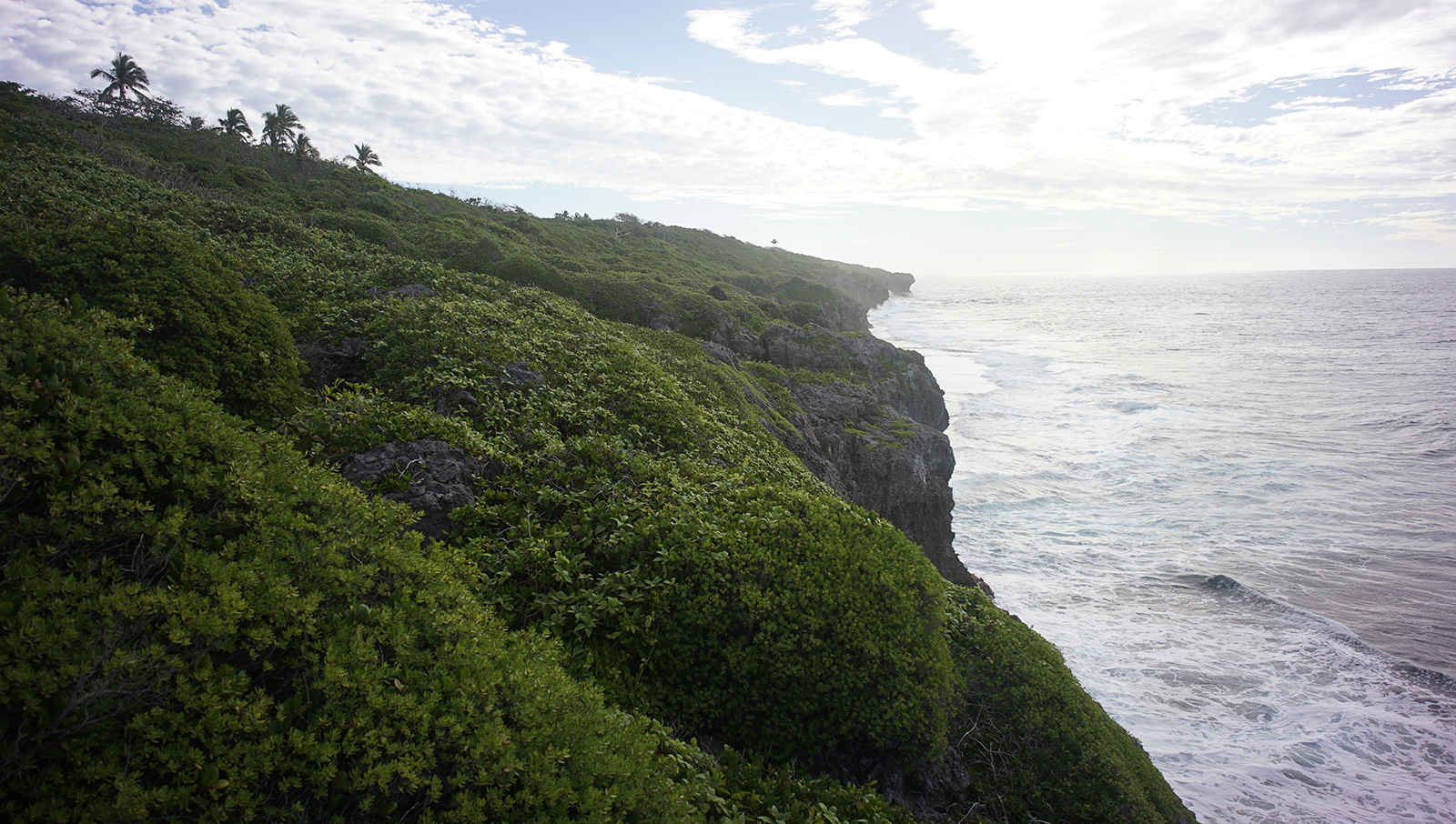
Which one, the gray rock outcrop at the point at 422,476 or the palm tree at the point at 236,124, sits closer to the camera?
the gray rock outcrop at the point at 422,476

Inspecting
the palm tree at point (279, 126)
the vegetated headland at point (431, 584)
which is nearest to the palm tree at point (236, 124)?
the palm tree at point (279, 126)

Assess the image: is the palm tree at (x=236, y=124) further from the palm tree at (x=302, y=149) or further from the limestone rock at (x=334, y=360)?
the limestone rock at (x=334, y=360)

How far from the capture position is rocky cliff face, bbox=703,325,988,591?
53.0 ft

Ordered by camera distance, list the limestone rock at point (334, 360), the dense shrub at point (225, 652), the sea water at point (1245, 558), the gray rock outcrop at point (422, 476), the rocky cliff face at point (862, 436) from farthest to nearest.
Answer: the rocky cliff face at point (862, 436), the sea water at point (1245, 558), the limestone rock at point (334, 360), the gray rock outcrop at point (422, 476), the dense shrub at point (225, 652)

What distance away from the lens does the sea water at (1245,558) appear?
1237 cm

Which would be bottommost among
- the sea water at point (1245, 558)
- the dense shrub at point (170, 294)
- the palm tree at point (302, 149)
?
the sea water at point (1245, 558)

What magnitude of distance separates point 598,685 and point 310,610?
2481mm

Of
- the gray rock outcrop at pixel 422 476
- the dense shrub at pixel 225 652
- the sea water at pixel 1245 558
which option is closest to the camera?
the dense shrub at pixel 225 652

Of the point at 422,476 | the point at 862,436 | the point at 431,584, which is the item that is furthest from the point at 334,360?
the point at 862,436

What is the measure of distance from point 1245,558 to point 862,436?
14.2m

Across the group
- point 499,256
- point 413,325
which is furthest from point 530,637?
point 499,256

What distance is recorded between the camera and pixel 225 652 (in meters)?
3.57

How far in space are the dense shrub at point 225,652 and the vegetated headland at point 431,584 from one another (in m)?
0.02

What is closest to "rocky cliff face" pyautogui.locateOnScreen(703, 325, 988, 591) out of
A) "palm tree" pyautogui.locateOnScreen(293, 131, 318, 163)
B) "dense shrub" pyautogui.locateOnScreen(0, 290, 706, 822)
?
"dense shrub" pyautogui.locateOnScreen(0, 290, 706, 822)
